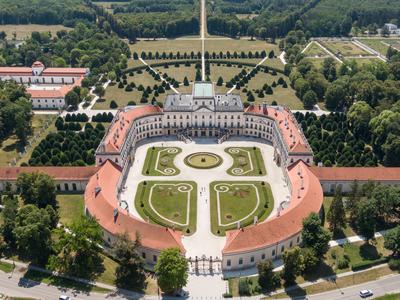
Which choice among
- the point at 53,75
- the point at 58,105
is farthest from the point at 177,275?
the point at 53,75

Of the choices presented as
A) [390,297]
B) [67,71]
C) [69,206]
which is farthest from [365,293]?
[67,71]

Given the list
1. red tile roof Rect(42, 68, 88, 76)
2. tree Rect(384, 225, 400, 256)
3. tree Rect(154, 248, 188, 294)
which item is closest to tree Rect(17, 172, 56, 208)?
tree Rect(154, 248, 188, 294)

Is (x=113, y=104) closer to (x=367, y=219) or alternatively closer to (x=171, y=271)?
(x=171, y=271)

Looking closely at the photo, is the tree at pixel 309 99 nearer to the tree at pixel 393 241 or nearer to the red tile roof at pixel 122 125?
the red tile roof at pixel 122 125

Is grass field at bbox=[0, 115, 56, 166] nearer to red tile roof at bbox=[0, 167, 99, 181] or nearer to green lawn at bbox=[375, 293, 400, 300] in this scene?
red tile roof at bbox=[0, 167, 99, 181]

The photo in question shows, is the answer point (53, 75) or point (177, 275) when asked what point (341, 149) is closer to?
point (177, 275)
